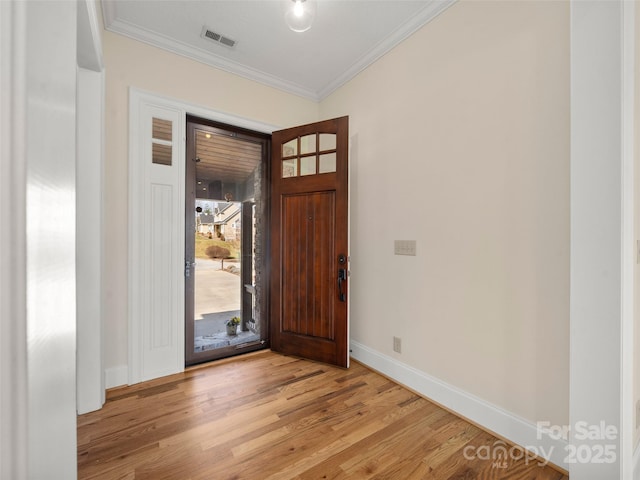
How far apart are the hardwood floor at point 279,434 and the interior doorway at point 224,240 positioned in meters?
0.56

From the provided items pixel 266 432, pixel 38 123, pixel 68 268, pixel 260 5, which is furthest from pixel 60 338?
pixel 260 5

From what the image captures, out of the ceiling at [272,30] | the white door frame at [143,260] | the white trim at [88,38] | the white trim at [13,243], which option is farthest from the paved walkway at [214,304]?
the white trim at [13,243]

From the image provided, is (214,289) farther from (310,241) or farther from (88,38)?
(88,38)

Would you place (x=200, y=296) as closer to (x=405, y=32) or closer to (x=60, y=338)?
(x=60, y=338)

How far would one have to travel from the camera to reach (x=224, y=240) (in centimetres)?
295

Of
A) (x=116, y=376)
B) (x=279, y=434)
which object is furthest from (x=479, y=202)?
(x=116, y=376)

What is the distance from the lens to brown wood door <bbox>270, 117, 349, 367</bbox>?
2.64 metres

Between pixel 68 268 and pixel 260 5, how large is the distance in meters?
2.49

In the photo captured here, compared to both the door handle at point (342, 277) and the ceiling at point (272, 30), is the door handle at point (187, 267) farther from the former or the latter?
the ceiling at point (272, 30)

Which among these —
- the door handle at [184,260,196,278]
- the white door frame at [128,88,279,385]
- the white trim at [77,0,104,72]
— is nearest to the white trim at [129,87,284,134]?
the white door frame at [128,88,279,385]

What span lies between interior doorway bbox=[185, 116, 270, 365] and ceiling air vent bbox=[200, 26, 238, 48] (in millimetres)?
710

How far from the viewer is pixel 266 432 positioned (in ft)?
5.71

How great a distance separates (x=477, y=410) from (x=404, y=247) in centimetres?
126

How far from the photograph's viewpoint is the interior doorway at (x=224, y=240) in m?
2.69
